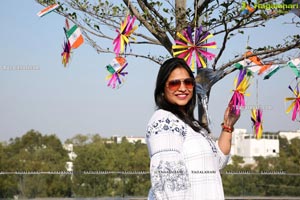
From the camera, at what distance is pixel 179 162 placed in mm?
1984

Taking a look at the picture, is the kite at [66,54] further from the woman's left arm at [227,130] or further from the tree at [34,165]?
the tree at [34,165]

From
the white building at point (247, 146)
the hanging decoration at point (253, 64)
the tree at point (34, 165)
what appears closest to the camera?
the hanging decoration at point (253, 64)

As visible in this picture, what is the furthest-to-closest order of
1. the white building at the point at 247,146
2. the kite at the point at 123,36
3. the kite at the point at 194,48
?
the white building at the point at 247,146 → the kite at the point at 123,36 → the kite at the point at 194,48

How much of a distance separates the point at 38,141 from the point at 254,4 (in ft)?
97.7

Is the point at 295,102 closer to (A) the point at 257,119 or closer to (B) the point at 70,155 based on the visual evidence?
(A) the point at 257,119

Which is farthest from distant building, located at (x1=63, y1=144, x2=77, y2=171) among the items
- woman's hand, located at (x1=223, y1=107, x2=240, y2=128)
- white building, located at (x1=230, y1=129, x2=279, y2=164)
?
woman's hand, located at (x1=223, y1=107, x2=240, y2=128)

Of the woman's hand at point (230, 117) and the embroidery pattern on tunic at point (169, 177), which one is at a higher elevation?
the woman's hand at point (230, 117)

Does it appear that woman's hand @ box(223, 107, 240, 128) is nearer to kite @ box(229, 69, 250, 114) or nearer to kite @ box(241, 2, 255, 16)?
kite @ box(229, 69, 250, 114)

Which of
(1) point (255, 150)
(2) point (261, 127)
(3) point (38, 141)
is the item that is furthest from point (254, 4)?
(1) point (255, 150)

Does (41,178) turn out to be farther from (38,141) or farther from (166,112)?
(38,141)

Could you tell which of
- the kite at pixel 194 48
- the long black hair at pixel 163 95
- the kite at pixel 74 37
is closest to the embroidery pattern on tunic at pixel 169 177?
the long black hair at pixel 163 95

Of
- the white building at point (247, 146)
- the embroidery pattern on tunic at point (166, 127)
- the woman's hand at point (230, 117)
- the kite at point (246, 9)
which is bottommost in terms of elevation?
the embroidery pattern on tunic at point (166, 127)

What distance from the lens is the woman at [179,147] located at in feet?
6.47

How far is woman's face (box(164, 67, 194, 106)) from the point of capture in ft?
7.12
